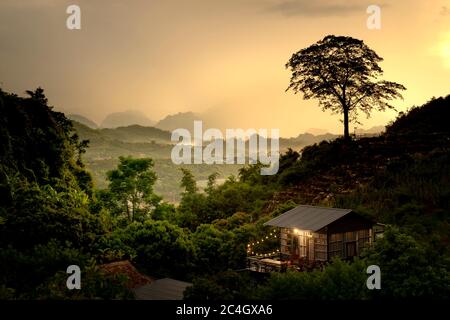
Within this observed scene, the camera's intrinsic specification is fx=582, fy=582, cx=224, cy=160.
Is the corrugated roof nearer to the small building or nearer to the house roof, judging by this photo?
the small building

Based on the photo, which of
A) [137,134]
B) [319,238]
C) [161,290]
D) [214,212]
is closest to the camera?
[161,290]

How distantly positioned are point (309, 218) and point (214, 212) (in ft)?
59.4

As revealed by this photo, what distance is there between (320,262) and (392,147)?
919 inches

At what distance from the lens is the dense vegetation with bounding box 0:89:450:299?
2336cm

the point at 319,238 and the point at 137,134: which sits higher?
the point at 137,134

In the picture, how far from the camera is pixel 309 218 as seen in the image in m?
34.4

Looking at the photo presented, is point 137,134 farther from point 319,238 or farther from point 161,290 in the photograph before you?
point 161,290

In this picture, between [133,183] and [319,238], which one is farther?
[133,183]

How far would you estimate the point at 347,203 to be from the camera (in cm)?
4350

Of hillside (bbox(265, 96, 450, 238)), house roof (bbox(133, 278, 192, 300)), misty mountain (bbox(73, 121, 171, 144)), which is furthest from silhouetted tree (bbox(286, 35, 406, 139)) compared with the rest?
misty mountain (bbox(73, 121, 171, 144))

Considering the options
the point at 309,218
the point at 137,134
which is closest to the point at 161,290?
the point at 309,218

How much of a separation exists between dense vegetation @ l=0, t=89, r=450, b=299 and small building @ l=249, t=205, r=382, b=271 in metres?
2.25
